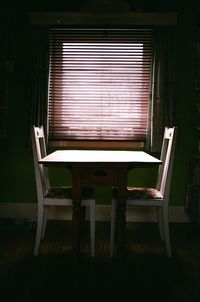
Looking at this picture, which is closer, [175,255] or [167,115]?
[175,255]

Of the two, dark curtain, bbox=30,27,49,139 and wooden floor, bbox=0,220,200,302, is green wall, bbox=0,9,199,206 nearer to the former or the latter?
dark curtain, bbox=30,27,49,139

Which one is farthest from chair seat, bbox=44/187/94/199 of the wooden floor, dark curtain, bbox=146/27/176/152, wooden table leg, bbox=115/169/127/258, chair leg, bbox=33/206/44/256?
dark curtain, bbox=146/27/176/152

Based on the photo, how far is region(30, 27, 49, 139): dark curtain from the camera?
439 centimetres

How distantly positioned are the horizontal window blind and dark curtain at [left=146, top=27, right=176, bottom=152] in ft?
0.35

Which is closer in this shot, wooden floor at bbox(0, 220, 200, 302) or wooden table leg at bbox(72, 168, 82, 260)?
wooden floor at bbox(0, 220, 200, 302)

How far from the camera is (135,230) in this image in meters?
4.17

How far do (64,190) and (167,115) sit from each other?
1.57m

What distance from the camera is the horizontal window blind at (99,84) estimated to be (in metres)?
4.46

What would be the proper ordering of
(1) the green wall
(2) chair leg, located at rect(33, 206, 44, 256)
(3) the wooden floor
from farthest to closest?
(1) the green wall, (2) chair leg, located at rect(33, 206, 44, 256), (3) the wooden floor

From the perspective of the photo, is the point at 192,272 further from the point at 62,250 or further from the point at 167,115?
the point at 167,115

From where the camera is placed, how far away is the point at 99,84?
449cm

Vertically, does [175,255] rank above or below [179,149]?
below

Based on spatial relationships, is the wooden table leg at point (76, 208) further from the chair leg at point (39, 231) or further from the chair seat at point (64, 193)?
the chair leg at point (39, 231)

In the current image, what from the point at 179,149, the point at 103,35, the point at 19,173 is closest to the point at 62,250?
the point at 19,173
